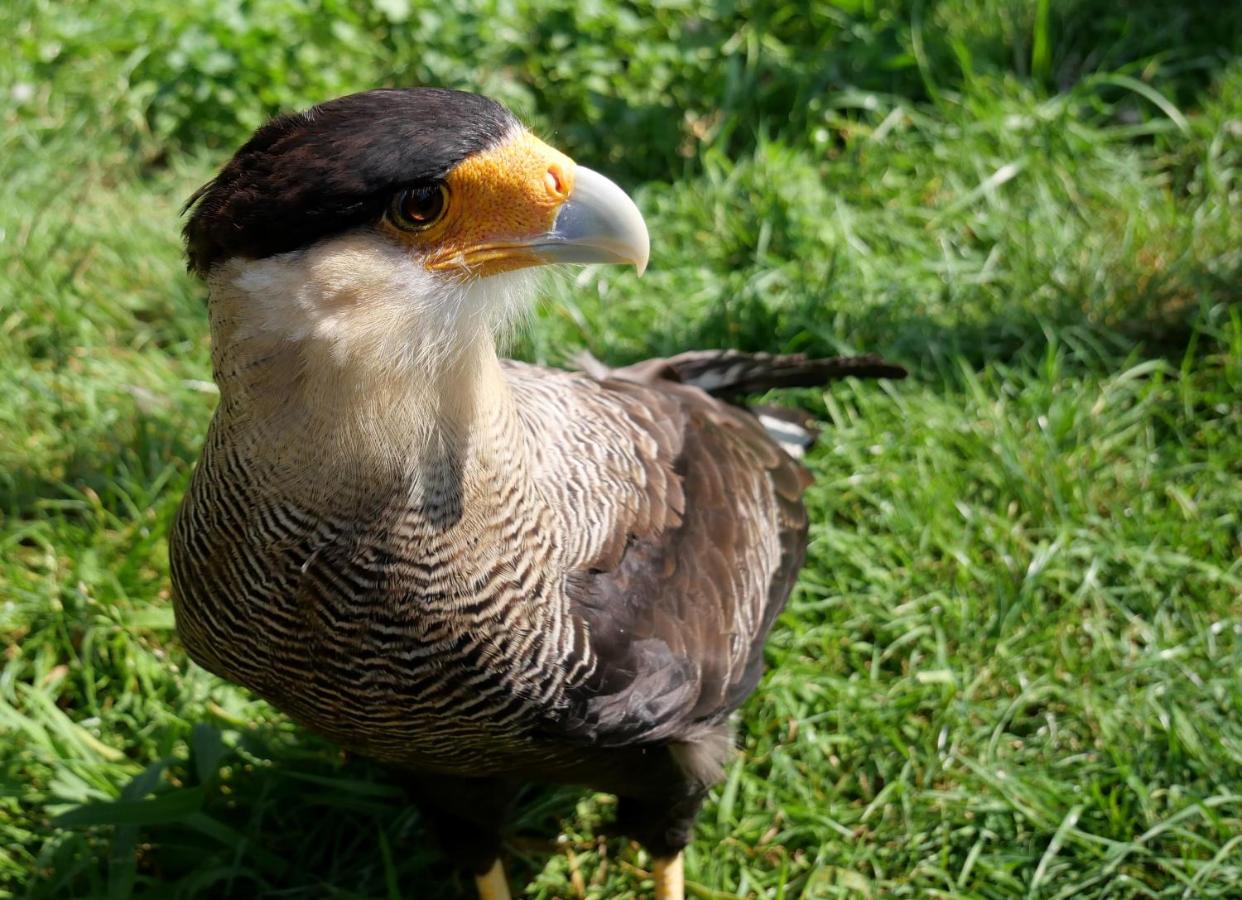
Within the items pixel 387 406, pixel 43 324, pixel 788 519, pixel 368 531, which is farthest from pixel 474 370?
pixel 43 324

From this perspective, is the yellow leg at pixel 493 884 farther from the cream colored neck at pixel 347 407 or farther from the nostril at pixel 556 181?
the nostril at pixel 556 181

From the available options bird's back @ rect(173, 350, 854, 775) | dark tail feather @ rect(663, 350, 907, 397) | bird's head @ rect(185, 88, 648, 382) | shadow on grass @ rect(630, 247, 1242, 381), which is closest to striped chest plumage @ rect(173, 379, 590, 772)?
bird's back @ rect(173, 350, 854, 775)

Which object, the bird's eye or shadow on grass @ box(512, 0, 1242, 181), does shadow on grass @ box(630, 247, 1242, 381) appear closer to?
shadow on grass @ box(512, 0, 1242, 181)

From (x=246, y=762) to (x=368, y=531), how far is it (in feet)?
5.41

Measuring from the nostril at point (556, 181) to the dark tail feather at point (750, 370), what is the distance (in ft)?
5.56

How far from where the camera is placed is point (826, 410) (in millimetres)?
5016

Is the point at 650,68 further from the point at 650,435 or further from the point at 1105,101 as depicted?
the point at 650,435

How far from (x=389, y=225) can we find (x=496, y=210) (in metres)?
0.23

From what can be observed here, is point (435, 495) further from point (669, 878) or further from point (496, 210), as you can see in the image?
point (669, 878)

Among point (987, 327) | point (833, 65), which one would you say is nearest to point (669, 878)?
point (987, 327)

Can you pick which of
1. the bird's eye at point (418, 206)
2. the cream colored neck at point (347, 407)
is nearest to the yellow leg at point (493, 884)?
the cream colored neck at point (347, 407)

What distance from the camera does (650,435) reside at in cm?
348

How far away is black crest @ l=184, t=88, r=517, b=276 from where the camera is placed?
231cm

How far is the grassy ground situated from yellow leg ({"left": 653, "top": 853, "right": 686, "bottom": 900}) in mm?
152
